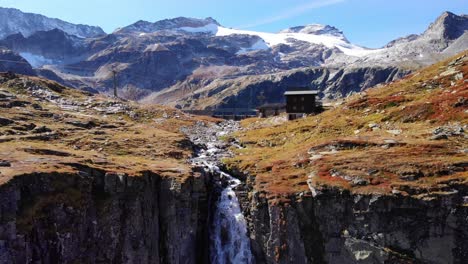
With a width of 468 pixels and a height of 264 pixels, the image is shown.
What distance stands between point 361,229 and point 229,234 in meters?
15.7

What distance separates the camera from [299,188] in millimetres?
50781

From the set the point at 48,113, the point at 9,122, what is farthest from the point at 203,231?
the point at 48,113

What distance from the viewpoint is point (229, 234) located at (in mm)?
52656

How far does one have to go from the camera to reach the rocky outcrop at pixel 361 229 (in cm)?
4350

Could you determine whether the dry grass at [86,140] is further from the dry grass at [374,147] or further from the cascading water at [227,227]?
the dry grass at [374,147]

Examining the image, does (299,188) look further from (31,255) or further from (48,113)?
(48,113)

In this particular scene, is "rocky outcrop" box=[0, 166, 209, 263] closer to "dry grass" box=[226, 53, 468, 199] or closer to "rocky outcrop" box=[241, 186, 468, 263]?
"rocky outcrop" box=[241, 186, 468, 263]

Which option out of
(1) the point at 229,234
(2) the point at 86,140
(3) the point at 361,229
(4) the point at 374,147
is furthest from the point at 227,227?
(2) the point at 86,140

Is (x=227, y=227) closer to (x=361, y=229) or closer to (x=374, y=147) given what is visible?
(x=361, y=229)

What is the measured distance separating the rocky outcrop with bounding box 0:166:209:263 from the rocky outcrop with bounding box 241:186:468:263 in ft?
26.8

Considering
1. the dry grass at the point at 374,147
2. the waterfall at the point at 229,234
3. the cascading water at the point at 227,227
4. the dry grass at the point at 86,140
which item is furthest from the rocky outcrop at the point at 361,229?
the dry grass at the point at 86,140

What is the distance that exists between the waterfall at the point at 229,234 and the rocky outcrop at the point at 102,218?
59.6 inches

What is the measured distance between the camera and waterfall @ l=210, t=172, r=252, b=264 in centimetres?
5134

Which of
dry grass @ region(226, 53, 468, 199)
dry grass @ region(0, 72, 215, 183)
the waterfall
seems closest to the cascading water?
the waterfall
